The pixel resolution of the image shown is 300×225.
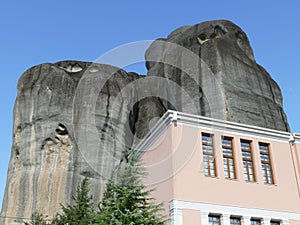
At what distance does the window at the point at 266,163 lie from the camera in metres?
16.1

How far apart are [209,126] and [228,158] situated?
148 cm

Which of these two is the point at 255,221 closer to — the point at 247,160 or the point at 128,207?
the point at 247,160

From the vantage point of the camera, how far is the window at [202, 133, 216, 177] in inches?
603

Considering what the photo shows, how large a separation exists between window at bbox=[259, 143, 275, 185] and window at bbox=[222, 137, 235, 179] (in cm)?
138

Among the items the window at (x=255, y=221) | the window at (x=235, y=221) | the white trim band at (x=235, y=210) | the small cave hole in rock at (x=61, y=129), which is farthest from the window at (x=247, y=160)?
the small cave hole in rock at (x=61, y=129)

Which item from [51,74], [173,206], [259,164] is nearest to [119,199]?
[173,206]

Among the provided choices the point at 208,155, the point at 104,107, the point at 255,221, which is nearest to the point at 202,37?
the point at 104,107

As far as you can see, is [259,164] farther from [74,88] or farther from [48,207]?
[74,88]

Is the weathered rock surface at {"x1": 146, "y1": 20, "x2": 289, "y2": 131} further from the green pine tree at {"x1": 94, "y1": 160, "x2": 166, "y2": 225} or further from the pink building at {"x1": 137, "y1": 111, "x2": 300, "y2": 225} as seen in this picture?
the green pine tree at {"x1": 94, "y1": 160, "x2": 166, "y2": 225}

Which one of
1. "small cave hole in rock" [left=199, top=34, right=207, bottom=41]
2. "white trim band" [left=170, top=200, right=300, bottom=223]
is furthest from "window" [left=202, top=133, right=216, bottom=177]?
"small cave hole in rock" [left=199, top=34, right=207, bottom=41]

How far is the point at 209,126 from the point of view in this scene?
15.7m

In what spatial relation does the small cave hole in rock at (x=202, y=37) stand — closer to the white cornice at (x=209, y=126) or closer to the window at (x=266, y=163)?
the white cornice at (x=209, y=126)

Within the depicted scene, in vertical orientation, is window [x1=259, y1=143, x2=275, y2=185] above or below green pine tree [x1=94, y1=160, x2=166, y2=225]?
above

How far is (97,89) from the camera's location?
1227 inches
